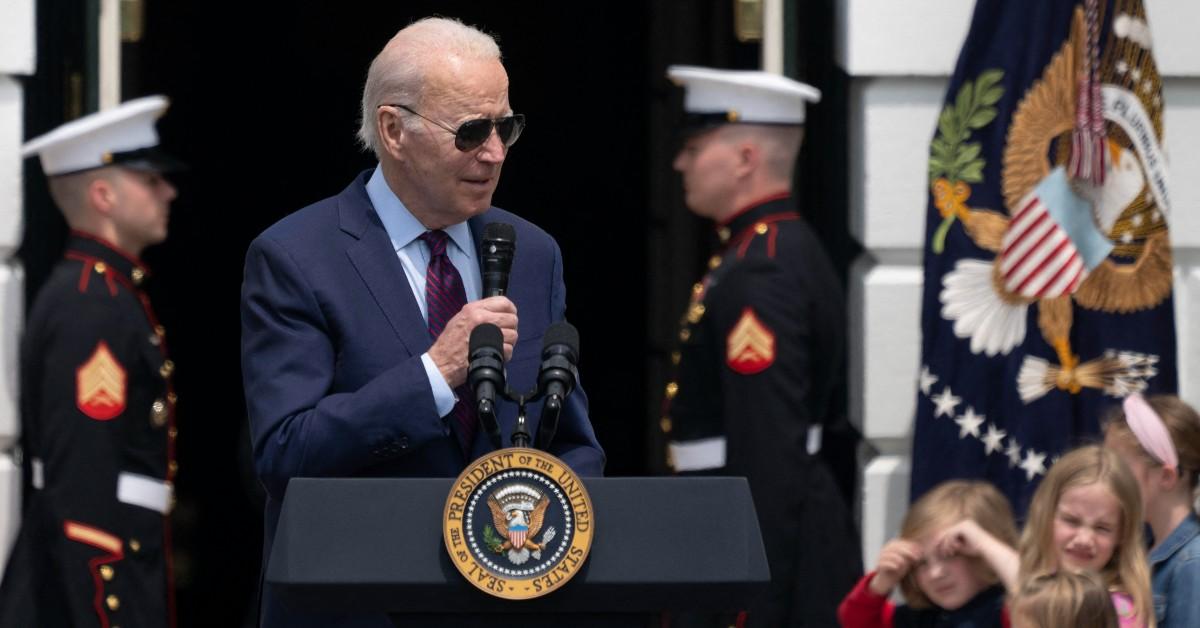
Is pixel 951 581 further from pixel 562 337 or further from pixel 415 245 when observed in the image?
pixel 562 337

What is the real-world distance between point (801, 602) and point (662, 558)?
3.07 metres

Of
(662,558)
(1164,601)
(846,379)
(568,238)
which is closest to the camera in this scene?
(662,558)

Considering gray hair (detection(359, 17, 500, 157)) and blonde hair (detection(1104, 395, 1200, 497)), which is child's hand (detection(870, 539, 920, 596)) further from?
gray hair (detection(359, 17, 500, 157))

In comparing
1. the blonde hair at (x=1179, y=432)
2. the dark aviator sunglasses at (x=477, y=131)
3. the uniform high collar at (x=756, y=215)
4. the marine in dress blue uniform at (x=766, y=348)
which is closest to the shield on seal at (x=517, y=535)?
the dark aviator sunglasses at (x=477, y=131)

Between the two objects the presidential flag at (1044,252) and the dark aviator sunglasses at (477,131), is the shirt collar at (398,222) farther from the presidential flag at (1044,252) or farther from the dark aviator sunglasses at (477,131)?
the presidential flag at (1044,252)

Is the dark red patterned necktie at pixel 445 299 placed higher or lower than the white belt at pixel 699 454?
higher

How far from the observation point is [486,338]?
119 inches

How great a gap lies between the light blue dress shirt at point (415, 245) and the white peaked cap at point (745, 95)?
2.69 meters

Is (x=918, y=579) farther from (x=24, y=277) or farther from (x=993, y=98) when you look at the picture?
(x=24, y=277)

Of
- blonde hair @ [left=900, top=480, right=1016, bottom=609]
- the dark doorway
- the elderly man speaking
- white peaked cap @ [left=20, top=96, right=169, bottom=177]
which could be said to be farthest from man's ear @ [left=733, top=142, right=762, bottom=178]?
the elderly man speaking

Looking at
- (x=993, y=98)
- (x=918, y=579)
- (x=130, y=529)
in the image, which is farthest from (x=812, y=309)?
(x=130, y=529)

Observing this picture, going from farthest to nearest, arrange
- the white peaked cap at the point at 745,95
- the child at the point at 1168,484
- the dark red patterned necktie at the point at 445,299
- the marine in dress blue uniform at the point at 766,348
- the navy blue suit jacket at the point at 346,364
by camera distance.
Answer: the white peaked cap at the point at 745,95
the marine in dress blue uniform at the point at 766,348
the child at the point at 1168,484
the dark red patterned necktie at the point at 445,299
the navy blue suit jacket at the point at 346,364

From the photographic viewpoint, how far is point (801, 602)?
5.92 m

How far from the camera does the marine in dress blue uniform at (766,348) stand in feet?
19.4
